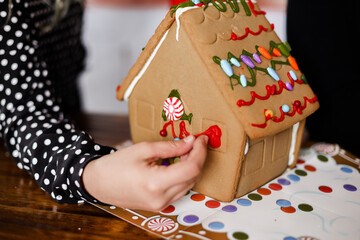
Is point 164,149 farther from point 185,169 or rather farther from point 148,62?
point 148,62

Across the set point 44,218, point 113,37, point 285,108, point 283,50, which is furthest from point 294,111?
point 113,37

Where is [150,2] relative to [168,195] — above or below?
above

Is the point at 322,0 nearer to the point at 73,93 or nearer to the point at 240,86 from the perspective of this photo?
the point at 240,86

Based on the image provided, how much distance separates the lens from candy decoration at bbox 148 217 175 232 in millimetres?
577

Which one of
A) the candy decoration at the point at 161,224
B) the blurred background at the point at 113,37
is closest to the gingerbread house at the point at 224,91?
the candy decoration at the point at 161,224

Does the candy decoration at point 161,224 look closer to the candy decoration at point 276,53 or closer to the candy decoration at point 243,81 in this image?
the candy decoration at point 243,81

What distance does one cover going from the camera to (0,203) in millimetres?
645

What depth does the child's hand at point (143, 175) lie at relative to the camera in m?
0.53

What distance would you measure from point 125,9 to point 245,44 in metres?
1.52

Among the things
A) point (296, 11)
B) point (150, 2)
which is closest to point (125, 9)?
point (150, 2)

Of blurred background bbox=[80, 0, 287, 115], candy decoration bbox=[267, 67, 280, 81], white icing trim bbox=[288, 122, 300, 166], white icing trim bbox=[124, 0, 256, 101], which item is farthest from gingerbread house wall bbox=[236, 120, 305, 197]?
blurred background bbox=[80, 0, 287, 115]

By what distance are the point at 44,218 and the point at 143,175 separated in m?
0.20

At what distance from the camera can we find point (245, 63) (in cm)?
62

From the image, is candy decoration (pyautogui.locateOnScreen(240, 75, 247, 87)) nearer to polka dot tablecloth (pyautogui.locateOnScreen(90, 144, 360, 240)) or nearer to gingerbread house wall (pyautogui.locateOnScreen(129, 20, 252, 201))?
gingerbread house wall (pyautogui.locateOnScreen(129, 20, 252, 201))
